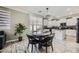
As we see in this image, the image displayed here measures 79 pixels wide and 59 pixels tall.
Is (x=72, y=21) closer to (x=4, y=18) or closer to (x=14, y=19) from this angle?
(x=14, y=19)

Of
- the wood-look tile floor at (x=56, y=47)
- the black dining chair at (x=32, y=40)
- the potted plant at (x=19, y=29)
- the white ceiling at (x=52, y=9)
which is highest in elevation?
the white ceiling at (x=52, y=9)

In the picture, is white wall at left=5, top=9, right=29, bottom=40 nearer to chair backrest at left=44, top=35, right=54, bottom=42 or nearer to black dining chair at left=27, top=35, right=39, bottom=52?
black dining chair at left=27, top=35, right=39, bottom=52

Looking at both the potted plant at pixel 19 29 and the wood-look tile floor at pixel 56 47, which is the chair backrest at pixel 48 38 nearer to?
the wood-look tile floor at pixel 56 47

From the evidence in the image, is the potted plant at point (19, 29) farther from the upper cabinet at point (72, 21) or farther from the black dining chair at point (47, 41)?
the upper cabinet at point (72, 21)

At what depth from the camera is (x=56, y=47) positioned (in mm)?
2656

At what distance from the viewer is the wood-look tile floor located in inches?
102

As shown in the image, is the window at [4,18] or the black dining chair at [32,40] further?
the black dining chair at [32,40]

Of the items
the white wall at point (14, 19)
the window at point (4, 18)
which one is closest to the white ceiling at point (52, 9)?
the white wall at point (14, 19)

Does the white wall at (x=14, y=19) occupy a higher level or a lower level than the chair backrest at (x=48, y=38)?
higher

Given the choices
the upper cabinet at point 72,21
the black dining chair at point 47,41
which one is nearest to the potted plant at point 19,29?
the black dining chair at point 47,41

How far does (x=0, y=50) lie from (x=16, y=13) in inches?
40.2

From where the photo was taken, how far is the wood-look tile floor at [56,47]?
260 centimetres
